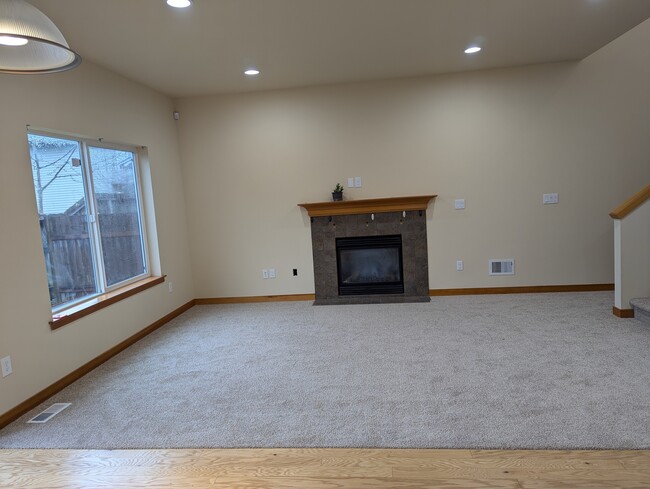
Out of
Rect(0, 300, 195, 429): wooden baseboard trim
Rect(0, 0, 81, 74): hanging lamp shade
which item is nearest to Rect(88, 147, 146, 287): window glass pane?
Rect(0, 300, 195, 429): wooden baseboard trim

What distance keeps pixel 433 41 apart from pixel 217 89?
2.48 meters

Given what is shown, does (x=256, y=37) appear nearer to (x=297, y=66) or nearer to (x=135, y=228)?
(x=297, y=66)

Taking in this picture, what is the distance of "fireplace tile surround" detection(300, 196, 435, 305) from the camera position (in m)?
5.23

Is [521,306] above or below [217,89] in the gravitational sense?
below

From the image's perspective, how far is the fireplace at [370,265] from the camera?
17.5 feet

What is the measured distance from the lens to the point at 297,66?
4352 millimetres

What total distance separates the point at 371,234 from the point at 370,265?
39 centimetres

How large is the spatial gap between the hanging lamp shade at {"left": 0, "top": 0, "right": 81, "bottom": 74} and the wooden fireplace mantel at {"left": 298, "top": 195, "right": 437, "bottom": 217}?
3.69 meters

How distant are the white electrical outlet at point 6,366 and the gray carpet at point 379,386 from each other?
32 centimetres

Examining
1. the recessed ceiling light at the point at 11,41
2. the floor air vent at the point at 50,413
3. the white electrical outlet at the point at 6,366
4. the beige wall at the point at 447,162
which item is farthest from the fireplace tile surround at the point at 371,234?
the recessed ceiling light at the point at 11,41

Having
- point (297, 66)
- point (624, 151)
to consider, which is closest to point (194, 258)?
point (297, 66)

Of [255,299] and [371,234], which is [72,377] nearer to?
[255,299]

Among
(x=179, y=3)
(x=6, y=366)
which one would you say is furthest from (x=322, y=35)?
(x=6, y=366)

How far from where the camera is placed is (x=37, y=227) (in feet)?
10.3
